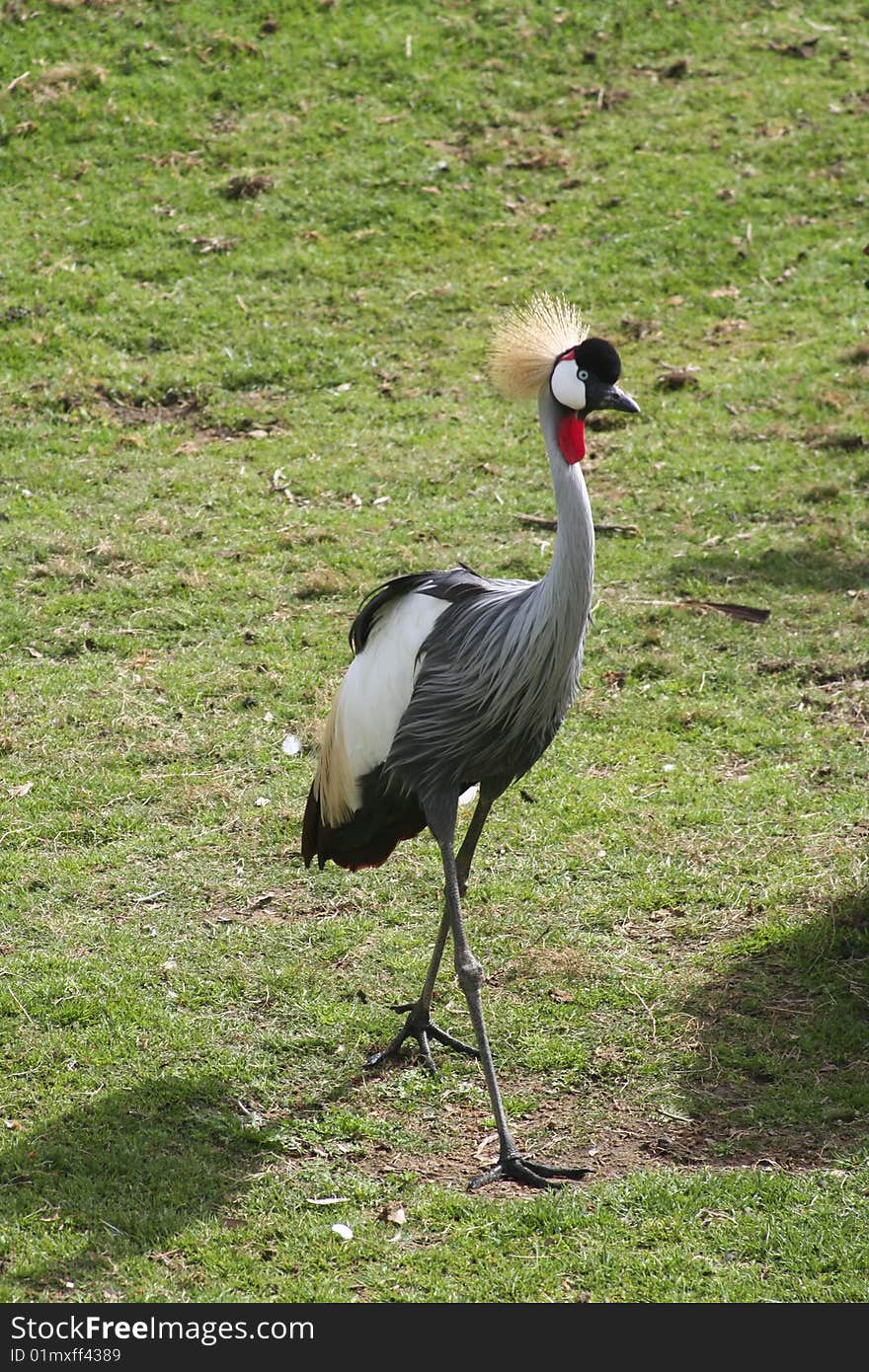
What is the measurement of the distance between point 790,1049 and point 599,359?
2.57 metres

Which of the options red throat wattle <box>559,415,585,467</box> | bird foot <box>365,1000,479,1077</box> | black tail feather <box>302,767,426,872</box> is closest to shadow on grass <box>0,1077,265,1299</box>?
bird foot <box>365,1000,479,1077</box>

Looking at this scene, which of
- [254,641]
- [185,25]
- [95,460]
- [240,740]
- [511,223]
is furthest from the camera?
[185,25]

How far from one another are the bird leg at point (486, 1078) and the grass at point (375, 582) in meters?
0.13

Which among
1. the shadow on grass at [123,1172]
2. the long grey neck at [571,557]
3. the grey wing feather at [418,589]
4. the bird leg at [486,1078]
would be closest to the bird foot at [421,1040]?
the bird leg at [486,1078]

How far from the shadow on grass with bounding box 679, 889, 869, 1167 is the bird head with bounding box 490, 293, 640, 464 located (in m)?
2.21

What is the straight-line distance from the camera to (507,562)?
897cm

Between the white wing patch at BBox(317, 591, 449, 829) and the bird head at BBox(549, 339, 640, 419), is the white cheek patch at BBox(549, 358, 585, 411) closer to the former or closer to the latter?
the bird head at BBox(549, 339, 640, 419)

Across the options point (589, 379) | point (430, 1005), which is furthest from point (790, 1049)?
point (589, 379)

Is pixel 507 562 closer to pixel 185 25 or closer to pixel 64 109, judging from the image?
pixel 64 109

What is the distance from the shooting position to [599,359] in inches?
191

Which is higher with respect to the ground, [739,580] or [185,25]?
[185,25]

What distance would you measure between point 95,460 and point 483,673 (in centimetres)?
601

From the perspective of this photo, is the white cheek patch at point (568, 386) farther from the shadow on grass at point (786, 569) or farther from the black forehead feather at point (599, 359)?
the shadow on grass at point (786, 569)
